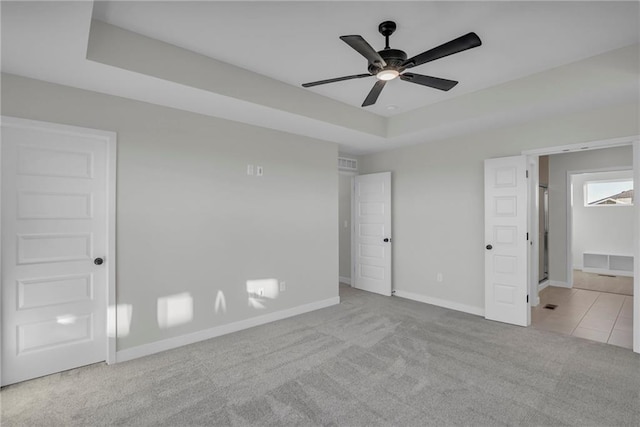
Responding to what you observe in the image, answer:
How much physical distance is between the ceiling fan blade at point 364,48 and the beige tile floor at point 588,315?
12.3ft

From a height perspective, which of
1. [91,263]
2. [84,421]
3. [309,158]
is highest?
[309,158]

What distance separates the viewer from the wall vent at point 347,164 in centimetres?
577

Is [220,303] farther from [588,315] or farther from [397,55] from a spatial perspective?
[588,315]

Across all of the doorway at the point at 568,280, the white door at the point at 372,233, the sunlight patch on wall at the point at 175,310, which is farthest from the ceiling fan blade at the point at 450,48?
the white door at the point at 372,233

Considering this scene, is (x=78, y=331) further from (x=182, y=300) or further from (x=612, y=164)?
(x=612, y=164)

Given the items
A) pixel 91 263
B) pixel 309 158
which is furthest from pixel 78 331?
pixel 309 158

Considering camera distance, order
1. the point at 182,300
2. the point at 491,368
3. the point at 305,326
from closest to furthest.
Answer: the point at 491,368, the point at 182,300, the point at 305,326

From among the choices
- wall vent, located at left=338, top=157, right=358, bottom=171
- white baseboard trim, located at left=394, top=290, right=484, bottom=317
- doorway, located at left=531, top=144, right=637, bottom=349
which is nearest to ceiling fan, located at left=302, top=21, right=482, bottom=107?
doorway, located at left=531, top=144, right=637, bottom=349

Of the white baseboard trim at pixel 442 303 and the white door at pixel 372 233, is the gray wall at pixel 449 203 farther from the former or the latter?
the white door at pixel 372 233

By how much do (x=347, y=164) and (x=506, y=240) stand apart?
2853mm

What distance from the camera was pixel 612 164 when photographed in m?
5.58

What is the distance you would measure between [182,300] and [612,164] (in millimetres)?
7115

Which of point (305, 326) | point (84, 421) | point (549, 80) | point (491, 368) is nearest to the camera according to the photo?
point (84, 421)

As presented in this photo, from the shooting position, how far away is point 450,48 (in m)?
2.10
